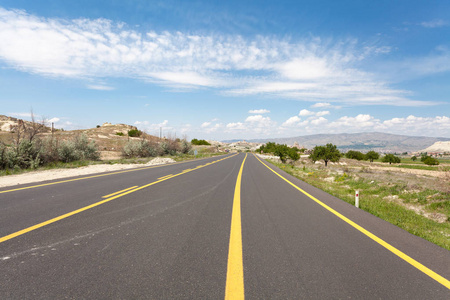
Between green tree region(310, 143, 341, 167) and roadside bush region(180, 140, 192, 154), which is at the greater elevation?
roadside bush region(180, 140, 192, 154)

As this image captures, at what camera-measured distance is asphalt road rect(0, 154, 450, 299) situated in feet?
7.84

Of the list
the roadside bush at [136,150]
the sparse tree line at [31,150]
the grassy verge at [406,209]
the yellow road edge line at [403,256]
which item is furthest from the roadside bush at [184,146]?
the yellow road edge line at [403,256]

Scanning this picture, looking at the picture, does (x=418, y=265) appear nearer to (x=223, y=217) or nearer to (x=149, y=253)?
(x=223, y=217)

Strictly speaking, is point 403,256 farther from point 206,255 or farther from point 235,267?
point 206,255

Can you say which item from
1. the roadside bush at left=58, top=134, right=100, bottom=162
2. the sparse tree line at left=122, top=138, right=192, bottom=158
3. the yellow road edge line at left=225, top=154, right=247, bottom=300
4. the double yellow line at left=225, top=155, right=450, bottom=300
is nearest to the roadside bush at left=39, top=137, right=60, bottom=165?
the roadside bush at left=58, top=134, right=100, bottom=162

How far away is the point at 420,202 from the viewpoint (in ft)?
28.0

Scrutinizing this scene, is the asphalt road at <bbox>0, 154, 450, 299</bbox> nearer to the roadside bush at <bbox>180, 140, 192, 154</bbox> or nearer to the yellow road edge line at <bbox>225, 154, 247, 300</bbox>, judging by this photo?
the yellow road edge line at <bbox>225, 154, 247, 300</bbox>

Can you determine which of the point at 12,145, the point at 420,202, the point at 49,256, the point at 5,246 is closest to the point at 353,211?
the point at 420,202

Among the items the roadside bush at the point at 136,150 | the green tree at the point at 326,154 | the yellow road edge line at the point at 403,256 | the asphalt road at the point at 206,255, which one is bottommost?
the green tree at the point at 326,154

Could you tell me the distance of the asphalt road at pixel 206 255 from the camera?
7.84 ft

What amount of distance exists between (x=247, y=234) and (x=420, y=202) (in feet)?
28.2

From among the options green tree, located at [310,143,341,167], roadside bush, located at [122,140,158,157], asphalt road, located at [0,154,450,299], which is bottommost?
green tree, located at [310,143,341,167]

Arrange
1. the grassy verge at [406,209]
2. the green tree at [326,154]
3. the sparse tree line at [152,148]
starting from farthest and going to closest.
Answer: the green tree at [326,154]
the sparse tree line at [152,148]
the grassy verge at [406,209]

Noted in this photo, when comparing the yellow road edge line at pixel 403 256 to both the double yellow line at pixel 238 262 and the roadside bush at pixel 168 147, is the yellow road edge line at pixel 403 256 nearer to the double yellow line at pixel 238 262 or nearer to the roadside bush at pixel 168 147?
the double yellow line at pixel 238 262
